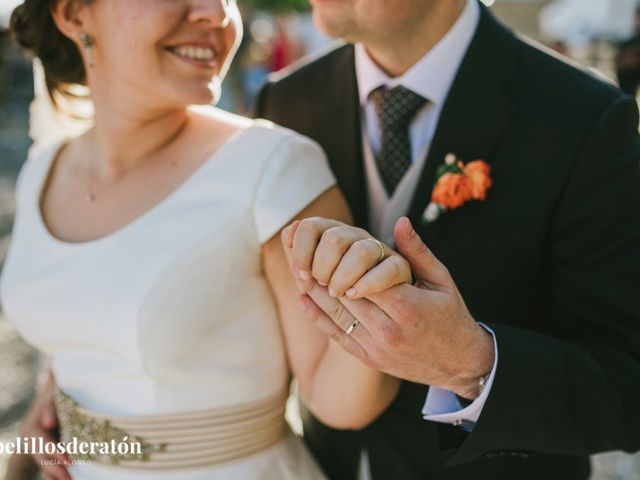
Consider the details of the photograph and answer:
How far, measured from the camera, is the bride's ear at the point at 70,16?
2.06m

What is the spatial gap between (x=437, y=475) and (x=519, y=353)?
57 cm

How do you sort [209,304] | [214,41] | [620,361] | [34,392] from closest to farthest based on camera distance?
[620,361] < [209,304] < [214,41] < [34,392]

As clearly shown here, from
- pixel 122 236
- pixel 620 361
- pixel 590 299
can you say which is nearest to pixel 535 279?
pixel 590 299

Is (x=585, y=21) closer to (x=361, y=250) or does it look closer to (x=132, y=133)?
(x=132, y=133)

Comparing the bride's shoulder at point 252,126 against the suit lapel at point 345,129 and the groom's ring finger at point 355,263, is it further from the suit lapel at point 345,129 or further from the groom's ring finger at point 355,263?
the groom's ring finger at point 355,263

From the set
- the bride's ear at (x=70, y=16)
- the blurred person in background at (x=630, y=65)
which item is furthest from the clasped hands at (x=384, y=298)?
the blurred person in background at (x=630, y=65)

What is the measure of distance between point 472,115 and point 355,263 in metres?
0.88

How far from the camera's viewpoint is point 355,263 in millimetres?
1224

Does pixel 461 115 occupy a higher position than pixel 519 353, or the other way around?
pixel 461 115

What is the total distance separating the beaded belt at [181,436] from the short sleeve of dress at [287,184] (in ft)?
1.59

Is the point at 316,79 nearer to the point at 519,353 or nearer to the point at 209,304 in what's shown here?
the point at 209,304

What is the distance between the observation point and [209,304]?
187 centimetres

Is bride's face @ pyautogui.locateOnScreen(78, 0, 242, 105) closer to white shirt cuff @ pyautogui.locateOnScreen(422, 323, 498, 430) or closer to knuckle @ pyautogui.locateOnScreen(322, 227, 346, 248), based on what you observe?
knuckle @ pyautogui.locateOnScreen(322, 227, 346, 248)

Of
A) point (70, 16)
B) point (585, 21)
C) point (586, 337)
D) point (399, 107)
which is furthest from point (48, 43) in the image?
point (585, 21)
